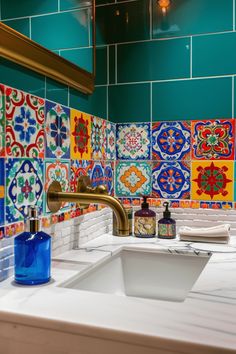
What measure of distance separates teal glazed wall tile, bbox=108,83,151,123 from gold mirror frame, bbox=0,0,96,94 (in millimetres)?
224

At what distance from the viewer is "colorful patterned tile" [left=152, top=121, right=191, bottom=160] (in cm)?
130

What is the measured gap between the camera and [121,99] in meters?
1.37

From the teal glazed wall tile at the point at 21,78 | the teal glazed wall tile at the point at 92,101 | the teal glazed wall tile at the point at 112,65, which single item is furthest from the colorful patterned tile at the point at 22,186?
the teal glazed wall tile at the point at 112,65

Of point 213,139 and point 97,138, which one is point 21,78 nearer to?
point 97,138

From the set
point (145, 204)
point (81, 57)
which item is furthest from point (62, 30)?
point (145, 204)

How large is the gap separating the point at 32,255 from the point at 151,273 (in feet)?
1.45

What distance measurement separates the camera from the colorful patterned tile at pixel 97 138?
3.94ft

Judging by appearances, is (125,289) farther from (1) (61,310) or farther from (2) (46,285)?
(1) (61,310)

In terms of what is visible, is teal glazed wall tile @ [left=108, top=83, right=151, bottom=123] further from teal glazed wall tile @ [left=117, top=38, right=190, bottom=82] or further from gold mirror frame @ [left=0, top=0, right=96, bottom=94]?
gold mirror frame @ [left=0, top=0, right=96, bottom=94]

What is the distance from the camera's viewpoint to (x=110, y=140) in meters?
1.34

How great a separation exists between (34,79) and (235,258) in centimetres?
67

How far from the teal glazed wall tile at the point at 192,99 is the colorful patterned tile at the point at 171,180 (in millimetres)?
164

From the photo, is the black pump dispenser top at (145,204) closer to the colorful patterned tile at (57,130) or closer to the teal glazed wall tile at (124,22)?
the colorful patterned tile at (57,130)

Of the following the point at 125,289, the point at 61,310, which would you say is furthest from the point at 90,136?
the point at 61,310
